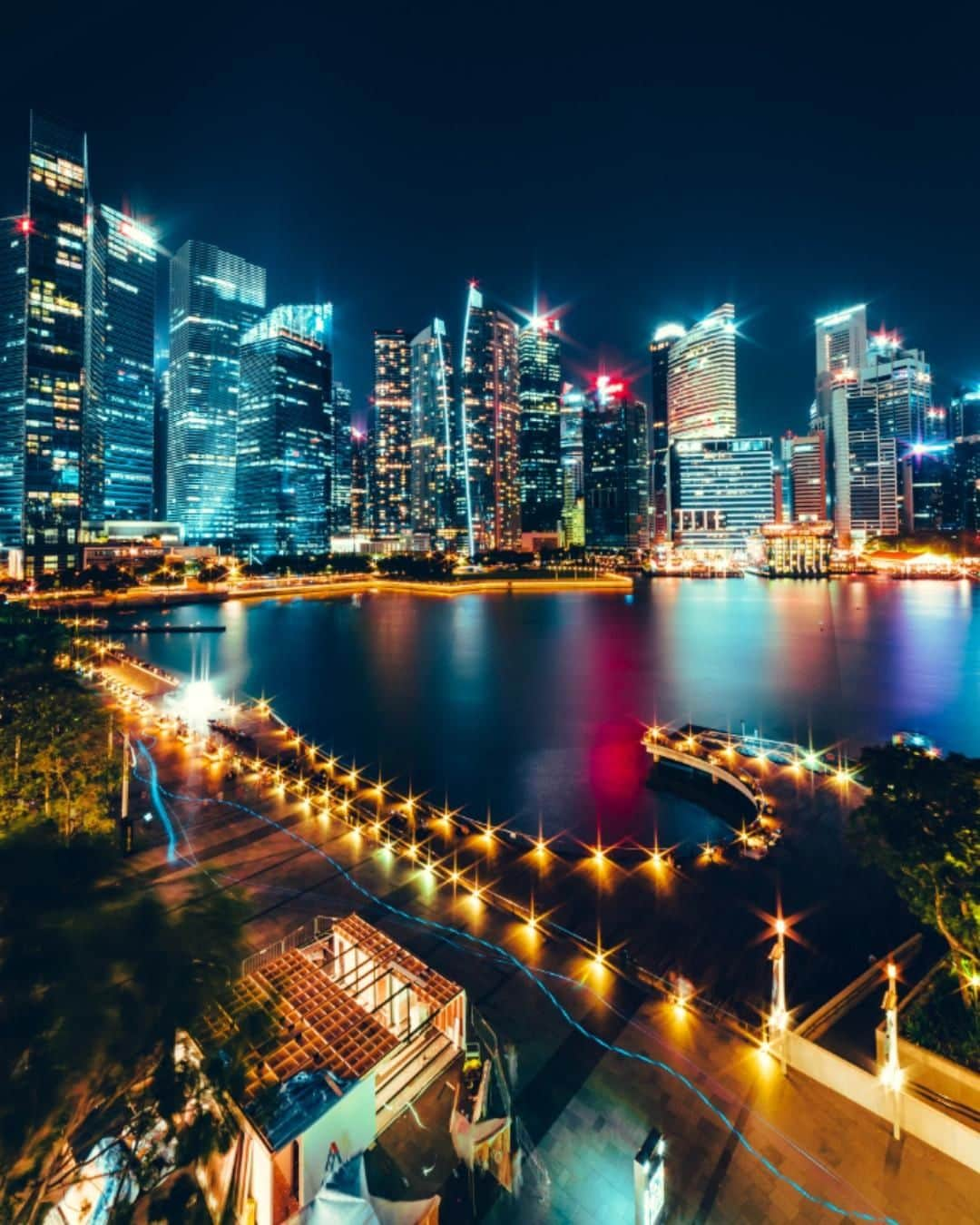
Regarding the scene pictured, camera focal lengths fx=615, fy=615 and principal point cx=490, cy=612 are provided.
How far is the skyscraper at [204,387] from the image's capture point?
136250 mm

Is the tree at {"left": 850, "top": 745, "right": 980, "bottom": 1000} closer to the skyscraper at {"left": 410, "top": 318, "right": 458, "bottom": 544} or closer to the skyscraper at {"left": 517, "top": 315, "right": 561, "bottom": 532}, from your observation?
the skyscraper at {"left": 410, "top": 318, "right": 458, "bottom": 544}

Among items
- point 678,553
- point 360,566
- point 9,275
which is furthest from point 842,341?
point 9,275

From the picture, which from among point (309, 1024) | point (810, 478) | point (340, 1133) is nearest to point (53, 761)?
point (309, 1024)

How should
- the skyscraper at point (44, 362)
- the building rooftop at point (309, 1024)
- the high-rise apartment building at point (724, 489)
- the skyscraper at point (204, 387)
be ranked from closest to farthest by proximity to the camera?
the building rooftop at point (309, 1024), the skyscraper at point (44, 362), the high-rise apartment building at point (724, 489), the skyscraper at point (204, 387)

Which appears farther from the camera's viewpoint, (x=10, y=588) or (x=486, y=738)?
(x=10, y=588)

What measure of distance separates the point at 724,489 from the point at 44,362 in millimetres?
122732

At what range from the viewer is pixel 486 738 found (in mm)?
27406

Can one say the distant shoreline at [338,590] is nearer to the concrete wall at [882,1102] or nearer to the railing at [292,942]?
the railing at [292,942]

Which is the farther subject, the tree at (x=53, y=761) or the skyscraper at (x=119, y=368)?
the skyscraper at (x=119, y=368)

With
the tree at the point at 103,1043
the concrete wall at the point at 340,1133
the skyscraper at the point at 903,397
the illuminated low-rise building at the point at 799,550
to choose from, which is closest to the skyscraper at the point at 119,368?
the tree at the point at 103,1043

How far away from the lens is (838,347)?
634ft

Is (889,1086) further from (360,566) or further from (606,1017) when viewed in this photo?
(360,566)

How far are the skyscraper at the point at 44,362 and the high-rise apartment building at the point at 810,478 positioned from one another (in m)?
162

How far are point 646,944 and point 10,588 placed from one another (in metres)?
83.7
